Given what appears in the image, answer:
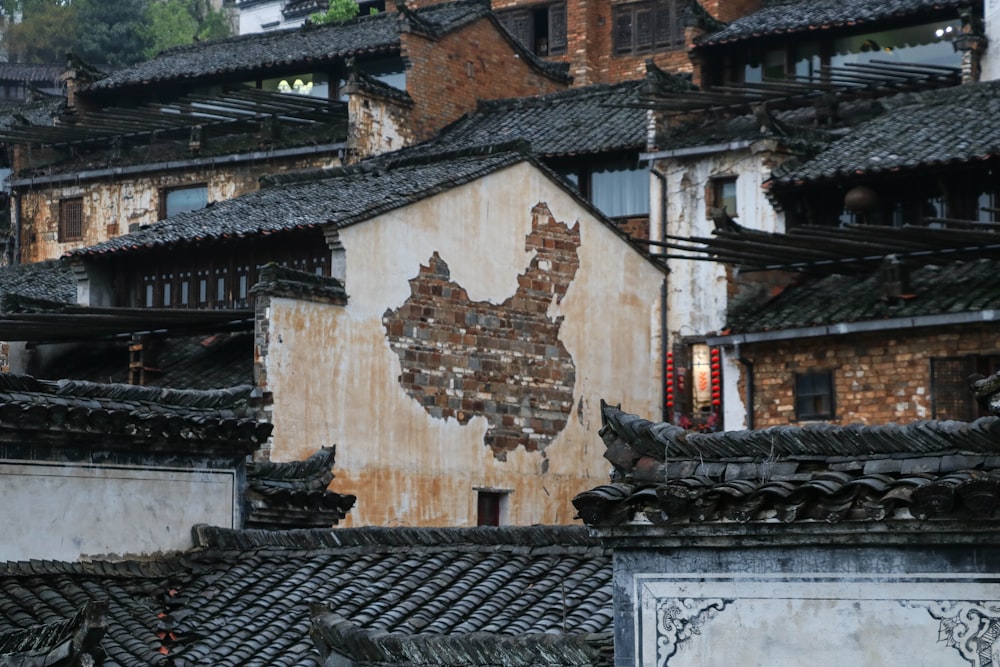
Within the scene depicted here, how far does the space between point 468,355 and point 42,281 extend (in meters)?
10.0

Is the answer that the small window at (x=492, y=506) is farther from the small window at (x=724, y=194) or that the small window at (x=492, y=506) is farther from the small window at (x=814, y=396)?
the small window at (x=724, y=194)

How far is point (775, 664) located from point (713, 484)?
120 centimetres

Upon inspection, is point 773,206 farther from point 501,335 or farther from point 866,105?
point 501,335

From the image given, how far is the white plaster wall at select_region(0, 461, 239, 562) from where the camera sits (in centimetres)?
1881

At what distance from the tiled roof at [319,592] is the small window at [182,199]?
27215 mm

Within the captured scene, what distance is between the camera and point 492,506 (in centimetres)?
3359

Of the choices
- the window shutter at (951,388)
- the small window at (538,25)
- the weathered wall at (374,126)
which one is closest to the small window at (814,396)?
the window shutter at (951,388)

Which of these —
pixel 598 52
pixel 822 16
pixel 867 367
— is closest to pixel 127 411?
pixel 867 367

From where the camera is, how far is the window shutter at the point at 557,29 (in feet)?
176

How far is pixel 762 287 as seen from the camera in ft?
117

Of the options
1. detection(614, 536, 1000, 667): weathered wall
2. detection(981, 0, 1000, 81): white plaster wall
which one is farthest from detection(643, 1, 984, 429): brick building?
detection(614, 536, 1000, 667): weathered wall

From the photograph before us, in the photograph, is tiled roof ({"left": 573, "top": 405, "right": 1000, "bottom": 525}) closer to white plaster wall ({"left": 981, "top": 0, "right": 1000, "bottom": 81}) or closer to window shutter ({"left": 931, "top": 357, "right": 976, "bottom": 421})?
window shutter ({"left": 931, "top": 357, "right": 976, "bottom": 421})

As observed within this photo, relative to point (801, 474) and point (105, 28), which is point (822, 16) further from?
point (105, 28)

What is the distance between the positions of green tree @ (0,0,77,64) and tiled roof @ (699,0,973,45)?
38937 mm
